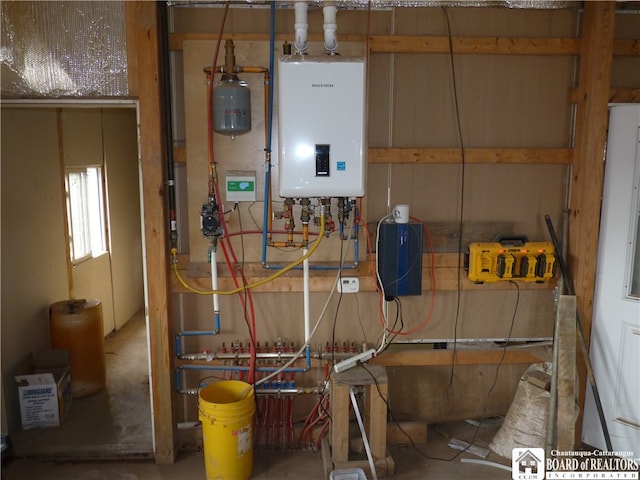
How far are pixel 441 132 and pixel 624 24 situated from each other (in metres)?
1.10

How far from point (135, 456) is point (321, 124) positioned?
6.70 feet

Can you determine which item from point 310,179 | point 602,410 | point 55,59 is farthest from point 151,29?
point 602,410

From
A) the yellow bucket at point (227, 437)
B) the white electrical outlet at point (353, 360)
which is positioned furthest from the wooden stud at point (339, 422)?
the yellow bucket at point (227, 437)

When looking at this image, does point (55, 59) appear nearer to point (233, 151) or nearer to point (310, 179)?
point (233, 151)

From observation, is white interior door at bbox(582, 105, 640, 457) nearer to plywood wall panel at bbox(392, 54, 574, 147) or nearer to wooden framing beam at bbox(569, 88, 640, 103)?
wooden framing beam at bbox(569, 88, 640, 103)

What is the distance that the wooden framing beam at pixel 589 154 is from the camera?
8.56ft

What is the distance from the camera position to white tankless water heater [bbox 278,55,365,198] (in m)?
2.31

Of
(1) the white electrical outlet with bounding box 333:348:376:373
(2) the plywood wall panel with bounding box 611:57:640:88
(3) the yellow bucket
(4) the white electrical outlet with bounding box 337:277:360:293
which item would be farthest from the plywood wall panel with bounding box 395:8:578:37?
(3) the yellow bucket

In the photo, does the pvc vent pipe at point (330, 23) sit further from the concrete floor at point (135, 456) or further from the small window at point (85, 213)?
the small window at point (85, 213)

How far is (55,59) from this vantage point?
8.27 feet

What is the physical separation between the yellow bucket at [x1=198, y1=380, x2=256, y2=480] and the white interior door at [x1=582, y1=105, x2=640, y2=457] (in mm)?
1921

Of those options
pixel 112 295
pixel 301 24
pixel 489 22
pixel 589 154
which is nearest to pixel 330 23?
pixel 301 24

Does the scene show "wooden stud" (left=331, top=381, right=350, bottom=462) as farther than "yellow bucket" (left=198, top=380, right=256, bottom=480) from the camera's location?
Yes

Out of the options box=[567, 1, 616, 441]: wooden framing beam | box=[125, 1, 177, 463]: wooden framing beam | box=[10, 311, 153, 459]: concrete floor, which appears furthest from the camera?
box=[10, 311, 153, 459]: concrete floor
